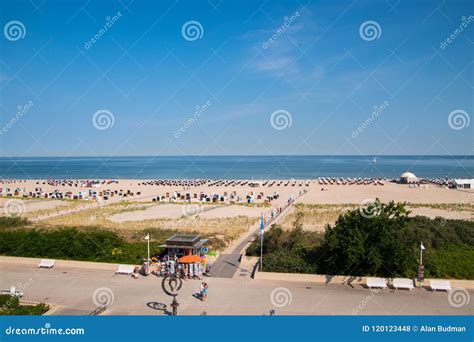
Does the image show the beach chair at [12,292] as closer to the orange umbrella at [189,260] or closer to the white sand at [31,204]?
the orange umbrella at [189,260]

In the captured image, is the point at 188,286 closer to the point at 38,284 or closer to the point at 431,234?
the point at 38,284

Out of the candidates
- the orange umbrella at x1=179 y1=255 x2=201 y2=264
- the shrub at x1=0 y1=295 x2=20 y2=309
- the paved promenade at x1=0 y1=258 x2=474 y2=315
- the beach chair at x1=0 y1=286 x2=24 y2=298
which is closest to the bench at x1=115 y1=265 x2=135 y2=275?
the paved promenade at x1=0 y1=258 x2=474 y2=315

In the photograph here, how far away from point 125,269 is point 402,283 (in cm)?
1158

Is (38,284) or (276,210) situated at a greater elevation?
(276,210)

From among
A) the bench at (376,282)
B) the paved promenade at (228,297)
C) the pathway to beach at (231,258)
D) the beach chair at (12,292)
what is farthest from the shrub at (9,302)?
the bench at (376,282)

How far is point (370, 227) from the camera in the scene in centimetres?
1702

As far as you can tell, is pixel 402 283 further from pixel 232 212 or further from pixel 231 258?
pixel 232 212

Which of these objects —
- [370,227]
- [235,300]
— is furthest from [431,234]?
[235,300]

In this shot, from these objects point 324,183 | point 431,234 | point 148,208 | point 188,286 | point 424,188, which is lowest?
point 188,286

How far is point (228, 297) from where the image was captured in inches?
578

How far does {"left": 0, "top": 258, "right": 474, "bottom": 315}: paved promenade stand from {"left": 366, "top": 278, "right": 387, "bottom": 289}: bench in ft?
0.81

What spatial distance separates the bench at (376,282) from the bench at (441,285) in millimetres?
1765

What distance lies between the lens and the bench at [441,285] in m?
15.4

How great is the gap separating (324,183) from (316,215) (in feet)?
134
